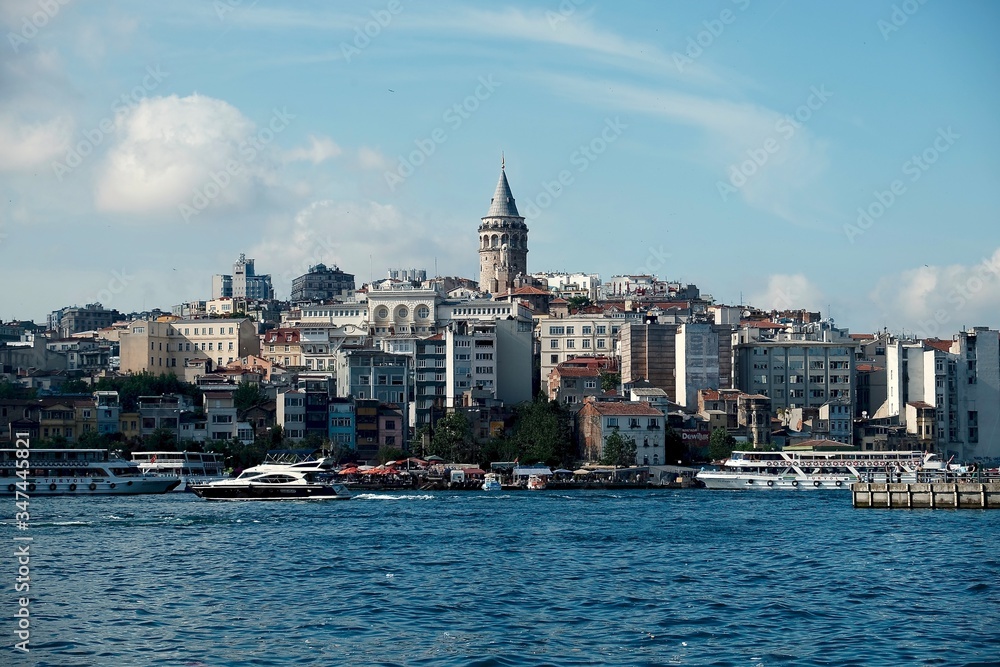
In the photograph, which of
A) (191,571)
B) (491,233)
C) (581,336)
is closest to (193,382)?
(581,336)

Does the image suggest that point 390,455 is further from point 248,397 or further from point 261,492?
point 261,492

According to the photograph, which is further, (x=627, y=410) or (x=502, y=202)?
(x=502, y=202)

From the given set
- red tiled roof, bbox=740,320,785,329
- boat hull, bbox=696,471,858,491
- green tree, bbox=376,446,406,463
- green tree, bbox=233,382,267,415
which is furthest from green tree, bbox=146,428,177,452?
red tiled roof, bbox=740,320,785,329

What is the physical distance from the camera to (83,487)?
6625 centimetres

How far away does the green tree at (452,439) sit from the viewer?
79.2 m

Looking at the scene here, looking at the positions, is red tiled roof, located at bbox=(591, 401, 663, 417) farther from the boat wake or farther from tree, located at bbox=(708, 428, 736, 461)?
the boat wake

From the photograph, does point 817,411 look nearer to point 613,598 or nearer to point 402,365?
point 402,365

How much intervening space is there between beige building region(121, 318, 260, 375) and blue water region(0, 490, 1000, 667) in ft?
177

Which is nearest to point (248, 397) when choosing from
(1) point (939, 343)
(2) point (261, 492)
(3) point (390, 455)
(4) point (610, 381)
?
(3) point (390, 455)

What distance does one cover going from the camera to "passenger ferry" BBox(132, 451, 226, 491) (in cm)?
6919

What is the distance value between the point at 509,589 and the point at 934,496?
27.1 m

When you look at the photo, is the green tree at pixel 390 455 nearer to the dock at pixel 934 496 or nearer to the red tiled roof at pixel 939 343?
the dock at pixel 934 496

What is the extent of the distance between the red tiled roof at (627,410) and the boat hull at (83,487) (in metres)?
23.9

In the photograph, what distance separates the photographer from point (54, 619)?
86.0 ft
